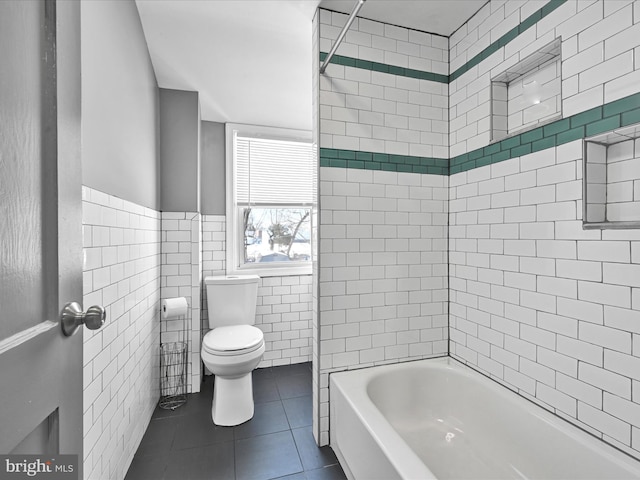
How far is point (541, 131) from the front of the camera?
4.83 ft

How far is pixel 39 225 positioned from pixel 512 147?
6.17 feet

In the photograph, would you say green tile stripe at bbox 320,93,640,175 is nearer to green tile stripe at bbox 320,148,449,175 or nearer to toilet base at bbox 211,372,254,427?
green tile stripe at bbox 320,148,449,175

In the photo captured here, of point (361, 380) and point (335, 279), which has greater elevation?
point (335, 279)

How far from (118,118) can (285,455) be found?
1997 millimetres

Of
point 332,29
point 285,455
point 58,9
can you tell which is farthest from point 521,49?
point 285,455

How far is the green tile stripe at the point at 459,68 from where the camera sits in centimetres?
149

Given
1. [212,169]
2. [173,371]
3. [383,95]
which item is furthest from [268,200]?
[173,371]

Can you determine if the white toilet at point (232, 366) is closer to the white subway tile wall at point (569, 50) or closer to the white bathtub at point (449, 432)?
the white bathtub at point (449, 432)

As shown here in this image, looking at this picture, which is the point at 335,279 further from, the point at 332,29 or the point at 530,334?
the point at 332,29

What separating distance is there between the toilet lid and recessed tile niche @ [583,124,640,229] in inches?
76.2

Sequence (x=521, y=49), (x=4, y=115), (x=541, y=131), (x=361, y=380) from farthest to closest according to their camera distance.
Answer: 1. (x=361, y=380)
2. (x=521, y=49)
3. (x=541, y=131)
4. (x=4, y=115)

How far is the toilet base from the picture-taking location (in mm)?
2123

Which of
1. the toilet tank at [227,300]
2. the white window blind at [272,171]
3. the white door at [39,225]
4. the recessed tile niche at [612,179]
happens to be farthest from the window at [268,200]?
the white door at [39,225]

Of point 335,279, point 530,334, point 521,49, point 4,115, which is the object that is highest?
point 521,49
